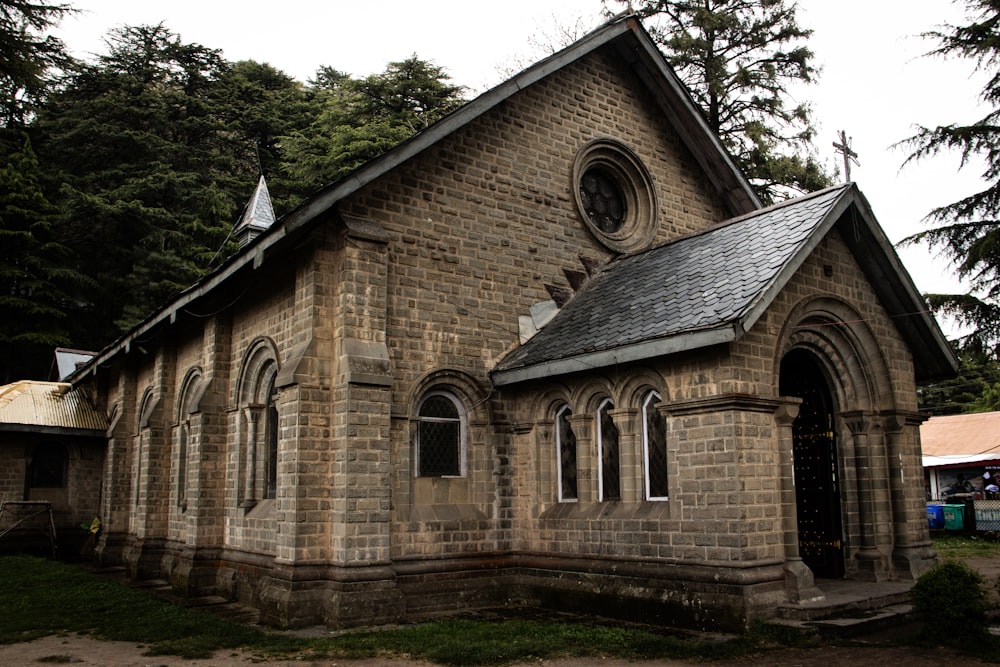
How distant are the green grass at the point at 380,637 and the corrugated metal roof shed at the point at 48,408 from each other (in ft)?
33.6

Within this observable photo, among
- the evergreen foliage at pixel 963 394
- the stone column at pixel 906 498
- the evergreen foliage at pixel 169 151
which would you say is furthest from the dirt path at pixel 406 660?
the evergreen foliage at pixel 963 394

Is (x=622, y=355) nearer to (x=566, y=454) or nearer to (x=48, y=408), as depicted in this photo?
(x=566, y=454)

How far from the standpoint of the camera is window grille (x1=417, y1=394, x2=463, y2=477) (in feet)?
41.3

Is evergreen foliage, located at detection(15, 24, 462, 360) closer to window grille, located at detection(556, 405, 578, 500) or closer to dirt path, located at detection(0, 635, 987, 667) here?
window grille, located at detection(556, 405, 578, 500)

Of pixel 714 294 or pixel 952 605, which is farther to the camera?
pixel 714 294

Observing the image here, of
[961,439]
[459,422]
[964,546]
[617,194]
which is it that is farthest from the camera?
[961,439]

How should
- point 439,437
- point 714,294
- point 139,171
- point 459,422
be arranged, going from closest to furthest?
point 714,294, point 439,437, point 459,422, point 139,171

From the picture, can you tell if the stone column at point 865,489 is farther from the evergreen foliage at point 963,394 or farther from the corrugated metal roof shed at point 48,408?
the evergreen foliage at point 963,394

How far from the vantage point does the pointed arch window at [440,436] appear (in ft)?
41.3

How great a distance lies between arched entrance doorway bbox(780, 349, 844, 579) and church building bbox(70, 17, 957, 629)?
0.04 meters

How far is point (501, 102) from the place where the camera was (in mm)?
14258

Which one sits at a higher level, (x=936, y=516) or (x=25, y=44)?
(x=25, y=44)

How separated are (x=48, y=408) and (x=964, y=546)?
24.4 meters

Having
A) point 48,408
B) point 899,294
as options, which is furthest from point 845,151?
point 48,408
